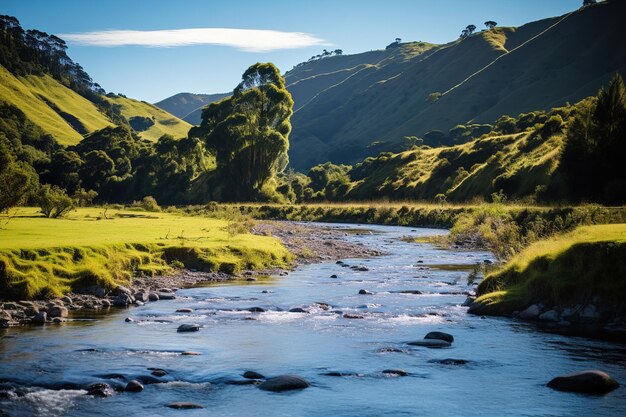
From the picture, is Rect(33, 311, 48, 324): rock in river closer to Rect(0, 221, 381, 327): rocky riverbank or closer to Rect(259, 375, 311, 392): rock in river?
Rect(0, 221, 381, 327): rocky riverbank

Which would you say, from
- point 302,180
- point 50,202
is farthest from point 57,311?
point 302,180

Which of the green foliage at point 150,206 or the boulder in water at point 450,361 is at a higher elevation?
the green foliage at point 150,206

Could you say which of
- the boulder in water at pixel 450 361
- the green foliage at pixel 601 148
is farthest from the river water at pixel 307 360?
the green foliage at pixel 601 148

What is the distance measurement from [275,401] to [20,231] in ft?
91.2

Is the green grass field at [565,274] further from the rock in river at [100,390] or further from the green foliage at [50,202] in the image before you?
the green foliage at [50,202]

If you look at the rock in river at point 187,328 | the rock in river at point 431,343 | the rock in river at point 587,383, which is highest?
the rock in river at point 587,383

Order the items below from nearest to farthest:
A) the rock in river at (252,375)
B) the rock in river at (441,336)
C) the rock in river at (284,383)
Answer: the rock in river at (284,383) < the rock in river at (252,375) < the rock in river at (441,336)

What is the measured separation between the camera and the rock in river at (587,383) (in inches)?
633

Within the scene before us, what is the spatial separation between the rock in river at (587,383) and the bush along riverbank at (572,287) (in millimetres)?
6026

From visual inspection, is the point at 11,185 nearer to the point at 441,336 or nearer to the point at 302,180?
the point at 441,336

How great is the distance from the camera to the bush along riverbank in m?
23.1

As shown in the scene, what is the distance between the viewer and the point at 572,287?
24516 millimetres

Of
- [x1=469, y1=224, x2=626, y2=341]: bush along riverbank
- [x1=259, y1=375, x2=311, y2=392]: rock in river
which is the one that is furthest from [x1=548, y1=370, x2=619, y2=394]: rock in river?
[x1=259, y1=375, x2=311, y2=392]: rock in river

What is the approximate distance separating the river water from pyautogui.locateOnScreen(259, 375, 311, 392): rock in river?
0.31 metres
